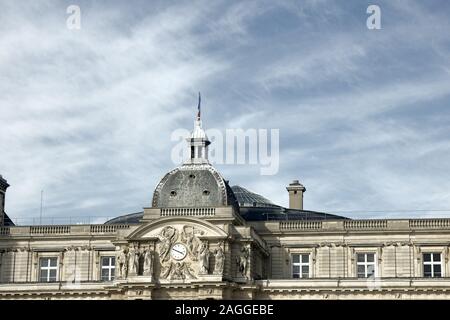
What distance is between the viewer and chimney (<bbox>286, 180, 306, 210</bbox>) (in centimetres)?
8412

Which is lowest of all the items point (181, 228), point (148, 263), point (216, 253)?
point (148, 263)

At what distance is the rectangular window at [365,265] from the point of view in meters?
75.4

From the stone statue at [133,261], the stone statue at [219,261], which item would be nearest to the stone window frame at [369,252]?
the stone statue at [219,261]

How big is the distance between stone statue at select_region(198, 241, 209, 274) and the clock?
1184 mm

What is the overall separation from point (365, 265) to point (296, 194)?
35.9 feet

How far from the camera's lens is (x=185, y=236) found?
2758 inches

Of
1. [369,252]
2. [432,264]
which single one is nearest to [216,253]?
[369,252]

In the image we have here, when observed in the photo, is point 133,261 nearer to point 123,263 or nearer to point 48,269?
point 123,263

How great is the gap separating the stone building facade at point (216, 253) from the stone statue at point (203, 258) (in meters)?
0.07

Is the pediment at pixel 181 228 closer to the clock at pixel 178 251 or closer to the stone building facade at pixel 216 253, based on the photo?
the stone building facade at pixel 216 253

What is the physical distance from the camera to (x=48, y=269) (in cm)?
7869

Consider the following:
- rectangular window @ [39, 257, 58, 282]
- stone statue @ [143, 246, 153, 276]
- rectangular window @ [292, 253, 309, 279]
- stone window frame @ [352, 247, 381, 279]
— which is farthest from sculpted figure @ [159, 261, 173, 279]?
stone window frame @ [352, 247, 381, 279]
